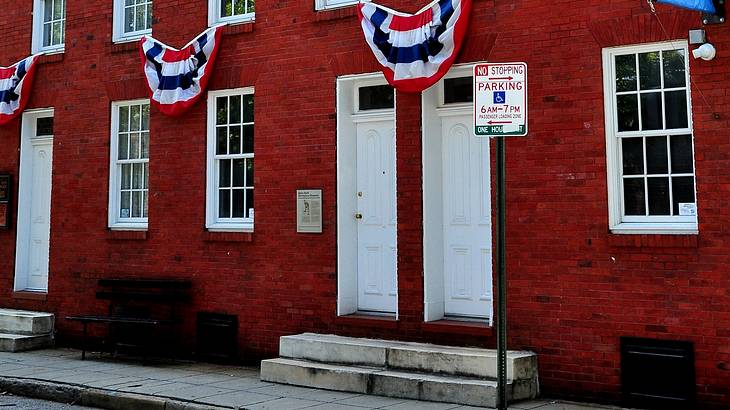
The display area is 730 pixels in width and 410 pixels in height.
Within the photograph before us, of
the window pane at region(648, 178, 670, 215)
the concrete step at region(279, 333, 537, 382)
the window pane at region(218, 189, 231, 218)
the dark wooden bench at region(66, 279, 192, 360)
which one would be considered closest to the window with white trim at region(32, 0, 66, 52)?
the dark wooden bench at region(66, 279, 192, 360)

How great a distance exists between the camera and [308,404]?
7.88 m

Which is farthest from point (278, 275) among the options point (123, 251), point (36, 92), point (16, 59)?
point (16, 59)

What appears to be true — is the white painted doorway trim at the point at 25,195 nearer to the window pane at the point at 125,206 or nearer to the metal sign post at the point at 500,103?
the window pane at the point at 125,206

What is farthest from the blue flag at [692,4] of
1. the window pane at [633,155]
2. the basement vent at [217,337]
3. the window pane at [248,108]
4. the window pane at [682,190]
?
the basement vent at [217,337]

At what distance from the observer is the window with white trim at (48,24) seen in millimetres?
12859

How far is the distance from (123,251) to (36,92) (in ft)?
Result: 10.8

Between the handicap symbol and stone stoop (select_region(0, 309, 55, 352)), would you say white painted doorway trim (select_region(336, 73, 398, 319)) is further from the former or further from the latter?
stone stoop (select_region(0, 309, 55, 352))

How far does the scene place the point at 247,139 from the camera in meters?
10.6

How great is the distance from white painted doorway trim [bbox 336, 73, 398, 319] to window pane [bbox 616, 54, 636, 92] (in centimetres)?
278

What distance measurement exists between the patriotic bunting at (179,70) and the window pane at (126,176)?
4.09 ft

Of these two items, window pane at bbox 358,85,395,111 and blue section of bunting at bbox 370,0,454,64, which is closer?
blue section of bunting at bbox 370,0,454,64

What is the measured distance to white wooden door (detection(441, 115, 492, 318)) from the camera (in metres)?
8.91

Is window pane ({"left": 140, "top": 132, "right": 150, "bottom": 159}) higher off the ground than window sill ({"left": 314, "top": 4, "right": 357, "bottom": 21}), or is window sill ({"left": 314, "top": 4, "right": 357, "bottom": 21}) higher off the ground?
window sill ({"left": 314, "top": 4, "right": 357, "bottom": 21})

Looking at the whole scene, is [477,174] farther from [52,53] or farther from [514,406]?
[52,53]
